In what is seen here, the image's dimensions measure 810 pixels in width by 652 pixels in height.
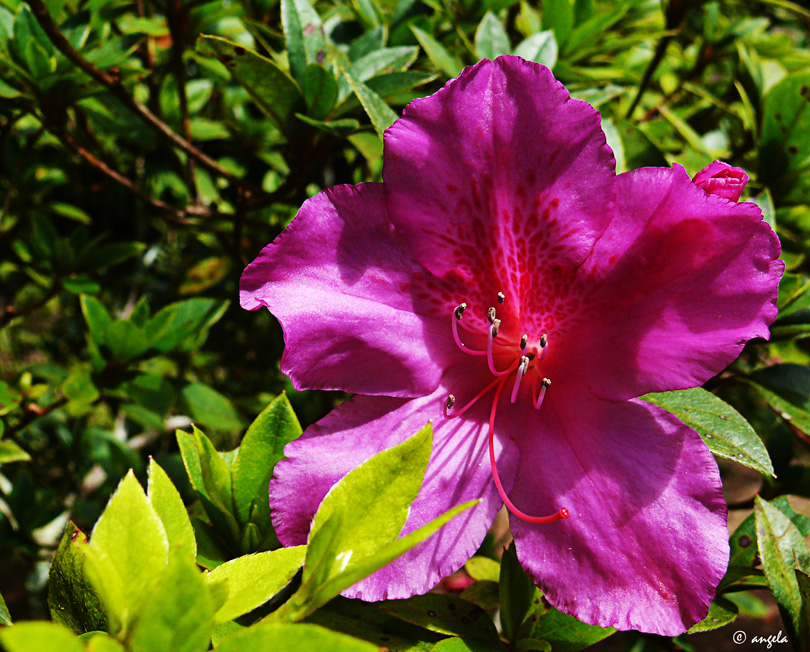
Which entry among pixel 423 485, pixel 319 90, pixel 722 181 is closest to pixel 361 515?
pixel 423 485

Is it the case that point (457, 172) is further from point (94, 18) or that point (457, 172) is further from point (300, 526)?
point (94, 18)

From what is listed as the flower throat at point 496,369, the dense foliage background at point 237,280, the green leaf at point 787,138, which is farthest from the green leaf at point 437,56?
the green leaf at point 787,138

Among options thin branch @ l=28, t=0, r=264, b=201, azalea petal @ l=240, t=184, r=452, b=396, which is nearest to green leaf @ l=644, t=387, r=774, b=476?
azalea petal @ l=240, t=184, r=452, b=396

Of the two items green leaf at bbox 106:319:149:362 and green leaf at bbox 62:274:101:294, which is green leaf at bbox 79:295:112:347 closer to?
green leaf at bbox 106:319:149:362

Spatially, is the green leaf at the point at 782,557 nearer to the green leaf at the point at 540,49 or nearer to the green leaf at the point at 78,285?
the green leaf at the point at 540,49

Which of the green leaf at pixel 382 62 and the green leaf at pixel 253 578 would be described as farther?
the green leaf at pixel 382 62

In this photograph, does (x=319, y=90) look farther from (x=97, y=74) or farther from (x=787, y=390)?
(x=787, y=390)

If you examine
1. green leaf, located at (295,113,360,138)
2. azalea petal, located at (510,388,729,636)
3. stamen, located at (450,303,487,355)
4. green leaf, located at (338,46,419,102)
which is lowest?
azalea petal, located at (510,388,729,636)
